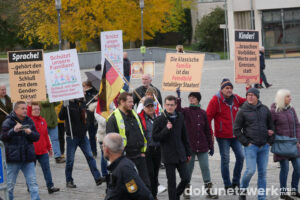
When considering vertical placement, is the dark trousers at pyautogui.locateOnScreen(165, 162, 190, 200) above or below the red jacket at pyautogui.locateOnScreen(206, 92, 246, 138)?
below

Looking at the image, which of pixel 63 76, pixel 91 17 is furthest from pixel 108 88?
pixel 91 17

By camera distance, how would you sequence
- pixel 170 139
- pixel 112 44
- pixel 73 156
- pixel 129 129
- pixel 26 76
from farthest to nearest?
pixel 112 44 → pixel 26 76 → pixel 73 156 → pixel 170 139 → pixel 129 129

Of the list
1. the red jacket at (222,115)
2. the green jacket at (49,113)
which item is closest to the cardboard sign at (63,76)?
the green jacket at (49,113)

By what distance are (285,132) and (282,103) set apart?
17.0 inches

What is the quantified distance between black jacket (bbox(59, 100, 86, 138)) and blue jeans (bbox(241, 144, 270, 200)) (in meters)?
3.20

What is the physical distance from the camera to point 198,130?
31.5 feet

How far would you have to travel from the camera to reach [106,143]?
5.73 meters

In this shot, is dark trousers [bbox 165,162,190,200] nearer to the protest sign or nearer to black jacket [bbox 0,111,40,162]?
black jacket [bbox 0,111,40,162]

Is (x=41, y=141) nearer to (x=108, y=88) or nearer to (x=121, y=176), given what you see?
(x=108, y=88)

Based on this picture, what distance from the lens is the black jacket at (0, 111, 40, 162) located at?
9.05m

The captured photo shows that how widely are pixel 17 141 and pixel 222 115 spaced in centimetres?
321

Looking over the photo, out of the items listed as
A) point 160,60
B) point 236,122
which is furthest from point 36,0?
point 236,122

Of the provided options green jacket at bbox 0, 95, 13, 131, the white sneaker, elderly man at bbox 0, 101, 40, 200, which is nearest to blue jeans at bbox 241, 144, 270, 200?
the white sneaker

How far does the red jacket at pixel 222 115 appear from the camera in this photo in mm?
9773
